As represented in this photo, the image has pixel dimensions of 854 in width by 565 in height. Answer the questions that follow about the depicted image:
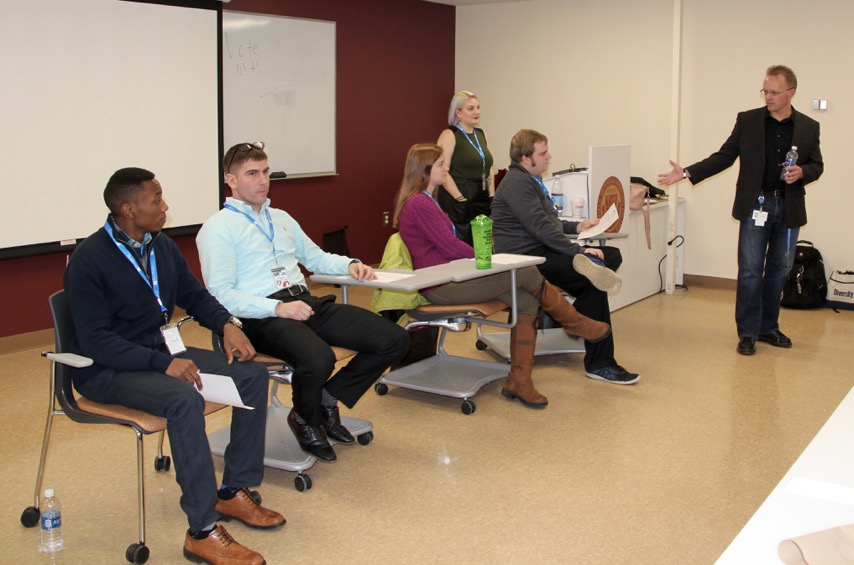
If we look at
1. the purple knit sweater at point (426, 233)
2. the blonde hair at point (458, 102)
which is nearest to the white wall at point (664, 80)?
the blonde hair at point (458, 102)

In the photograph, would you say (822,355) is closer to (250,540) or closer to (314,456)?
(314,456)

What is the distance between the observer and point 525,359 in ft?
13.8

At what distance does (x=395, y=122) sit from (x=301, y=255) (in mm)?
4155

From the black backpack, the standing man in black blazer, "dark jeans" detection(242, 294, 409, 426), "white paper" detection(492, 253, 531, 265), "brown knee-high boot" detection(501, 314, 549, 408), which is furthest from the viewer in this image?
the black backpack

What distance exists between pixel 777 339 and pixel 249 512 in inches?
144

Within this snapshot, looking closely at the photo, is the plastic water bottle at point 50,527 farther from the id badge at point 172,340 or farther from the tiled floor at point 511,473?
the id badge at point 172,340

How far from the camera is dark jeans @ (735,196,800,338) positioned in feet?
17.0

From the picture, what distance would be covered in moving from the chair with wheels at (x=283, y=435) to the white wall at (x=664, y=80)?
4.24 meters

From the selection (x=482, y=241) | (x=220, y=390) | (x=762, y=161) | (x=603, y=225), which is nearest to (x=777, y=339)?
(x=762, y=161)

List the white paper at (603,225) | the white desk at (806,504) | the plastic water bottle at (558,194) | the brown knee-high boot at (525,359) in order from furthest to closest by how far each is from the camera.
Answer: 1. the plastic water bottle at (558,194)
2. the white paper at (603,225)
3. the brown knee-high boot at (525,359)
4. the white desk at (806,504)

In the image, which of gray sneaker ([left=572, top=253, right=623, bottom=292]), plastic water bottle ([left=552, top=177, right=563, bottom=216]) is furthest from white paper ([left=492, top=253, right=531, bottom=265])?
plastic water bottle ([left=552, top=177, right=563, bottom=216])

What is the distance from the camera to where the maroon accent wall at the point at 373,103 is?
6.93 m

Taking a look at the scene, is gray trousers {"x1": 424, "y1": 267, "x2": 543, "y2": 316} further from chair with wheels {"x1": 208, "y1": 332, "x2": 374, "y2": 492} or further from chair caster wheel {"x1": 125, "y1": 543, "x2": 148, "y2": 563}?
chair caster wheel {"x1": 125, "y1": 543, "x2": 148, "y2": 563}

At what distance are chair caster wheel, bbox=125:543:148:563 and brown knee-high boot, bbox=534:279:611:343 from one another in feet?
7.15
